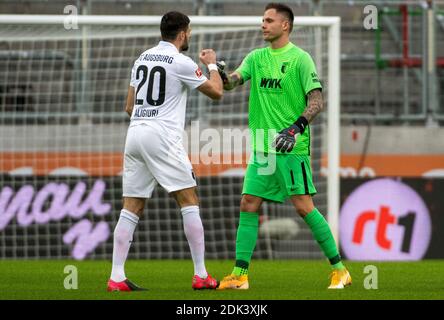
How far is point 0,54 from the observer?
12922 mm

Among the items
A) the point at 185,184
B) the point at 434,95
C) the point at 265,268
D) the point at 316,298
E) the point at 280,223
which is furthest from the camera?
the point at 434,95

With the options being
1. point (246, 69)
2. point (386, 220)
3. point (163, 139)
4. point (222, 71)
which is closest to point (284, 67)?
point (246, 69)

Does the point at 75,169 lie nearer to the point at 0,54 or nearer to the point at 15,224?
the point at 15,224

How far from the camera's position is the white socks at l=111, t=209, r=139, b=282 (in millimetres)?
7066

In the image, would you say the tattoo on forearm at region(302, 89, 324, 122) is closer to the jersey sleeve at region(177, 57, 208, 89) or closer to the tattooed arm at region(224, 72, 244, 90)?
the tattooed arm at region(224, 72, 244, 90)

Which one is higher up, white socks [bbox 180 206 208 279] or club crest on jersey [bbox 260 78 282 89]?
club crest on jersey [bbox 260 78 282 89]

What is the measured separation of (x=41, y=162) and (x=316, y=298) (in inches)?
261

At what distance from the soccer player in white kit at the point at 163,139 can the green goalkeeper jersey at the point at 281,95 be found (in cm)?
49

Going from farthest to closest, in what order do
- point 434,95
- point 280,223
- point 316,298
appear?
point 434,95 → point 280,223 → point 316,298

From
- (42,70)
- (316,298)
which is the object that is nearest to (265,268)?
(316,298)

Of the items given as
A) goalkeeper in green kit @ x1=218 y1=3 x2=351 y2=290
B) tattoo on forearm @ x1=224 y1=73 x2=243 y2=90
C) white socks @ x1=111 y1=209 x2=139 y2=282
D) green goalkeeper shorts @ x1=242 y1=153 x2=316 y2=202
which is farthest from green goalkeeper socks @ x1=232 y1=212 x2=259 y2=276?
tattoo on forearm @ x1=224 y1=73 x2=243 y2=90

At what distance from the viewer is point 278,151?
7.42 m

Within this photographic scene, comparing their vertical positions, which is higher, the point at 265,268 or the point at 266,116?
the point at 266,116

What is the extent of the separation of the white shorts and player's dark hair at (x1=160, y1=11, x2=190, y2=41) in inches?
23.9
